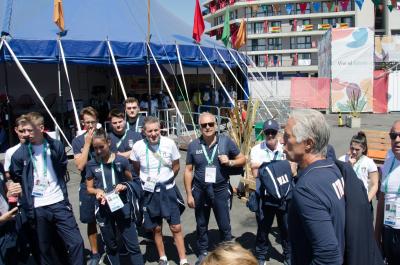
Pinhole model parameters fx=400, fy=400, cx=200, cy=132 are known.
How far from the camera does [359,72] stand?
73.2 feet

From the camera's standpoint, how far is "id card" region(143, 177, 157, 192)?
4.35 metres

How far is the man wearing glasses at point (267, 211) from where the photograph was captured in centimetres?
431

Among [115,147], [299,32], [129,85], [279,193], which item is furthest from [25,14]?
[299,32]

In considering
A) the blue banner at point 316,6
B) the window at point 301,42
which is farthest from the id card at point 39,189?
the blue banner at point 316,6

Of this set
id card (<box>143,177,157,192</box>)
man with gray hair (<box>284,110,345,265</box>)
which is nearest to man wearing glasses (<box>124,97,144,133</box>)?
id card (<box>143,177,157,192</box>)

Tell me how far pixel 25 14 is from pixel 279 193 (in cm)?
965

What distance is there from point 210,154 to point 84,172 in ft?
4.65

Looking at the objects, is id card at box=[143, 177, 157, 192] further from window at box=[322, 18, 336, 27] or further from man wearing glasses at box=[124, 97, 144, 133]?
window at box=[322, 18, 336, 27]

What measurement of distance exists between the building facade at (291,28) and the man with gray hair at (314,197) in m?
58.9

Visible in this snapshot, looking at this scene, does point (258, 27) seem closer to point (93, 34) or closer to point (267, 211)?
point (93, 34)

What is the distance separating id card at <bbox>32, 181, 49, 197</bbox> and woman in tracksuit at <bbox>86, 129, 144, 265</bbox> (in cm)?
44

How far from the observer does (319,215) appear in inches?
71.6

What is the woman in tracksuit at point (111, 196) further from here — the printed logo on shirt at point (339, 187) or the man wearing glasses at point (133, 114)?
the printed logo on shirt at point (339, 187)

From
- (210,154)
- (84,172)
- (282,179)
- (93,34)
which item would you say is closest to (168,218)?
(210,154)
